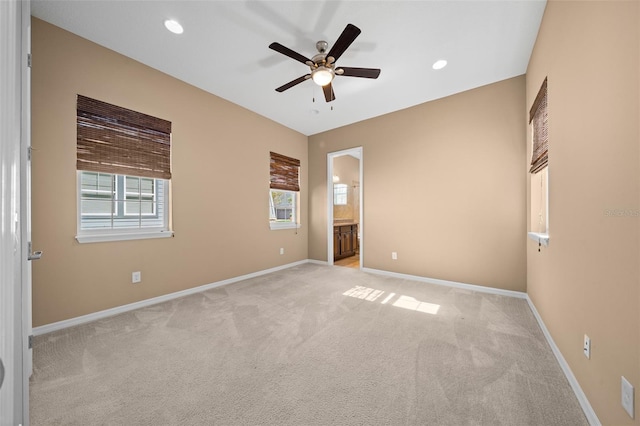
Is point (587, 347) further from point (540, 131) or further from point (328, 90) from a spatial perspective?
point (328, 90)

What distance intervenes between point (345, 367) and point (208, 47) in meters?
3.25

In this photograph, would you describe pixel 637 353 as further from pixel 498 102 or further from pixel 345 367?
pixel 498 102

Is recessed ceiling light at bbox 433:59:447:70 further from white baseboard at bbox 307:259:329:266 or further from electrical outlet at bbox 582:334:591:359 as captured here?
white baseboard at bbox 307:259:329:266

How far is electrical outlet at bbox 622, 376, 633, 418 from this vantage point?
973 millimetres

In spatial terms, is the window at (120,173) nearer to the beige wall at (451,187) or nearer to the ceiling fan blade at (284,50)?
the ceiling fan blade at (284,50)

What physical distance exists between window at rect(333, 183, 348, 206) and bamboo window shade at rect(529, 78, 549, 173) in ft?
14.3

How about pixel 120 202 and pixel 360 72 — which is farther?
pixel 120 202

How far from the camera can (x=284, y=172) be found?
15.5ft

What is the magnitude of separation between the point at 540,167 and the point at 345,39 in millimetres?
2276

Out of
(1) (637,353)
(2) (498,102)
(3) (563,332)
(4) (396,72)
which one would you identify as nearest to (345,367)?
(1) (637,353)

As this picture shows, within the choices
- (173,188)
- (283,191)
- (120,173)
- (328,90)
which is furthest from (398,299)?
(120,173)

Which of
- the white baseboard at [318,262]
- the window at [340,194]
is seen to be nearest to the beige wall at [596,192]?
the white baseboard at [318,262]

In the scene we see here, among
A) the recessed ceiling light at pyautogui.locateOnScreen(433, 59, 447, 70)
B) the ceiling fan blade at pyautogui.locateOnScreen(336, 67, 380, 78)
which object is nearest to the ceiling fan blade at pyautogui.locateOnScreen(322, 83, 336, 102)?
the ceiling fan blade at pyautogui.locateOnScreen(336, 67, 380, 78)

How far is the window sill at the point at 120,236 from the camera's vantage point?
2.38m
